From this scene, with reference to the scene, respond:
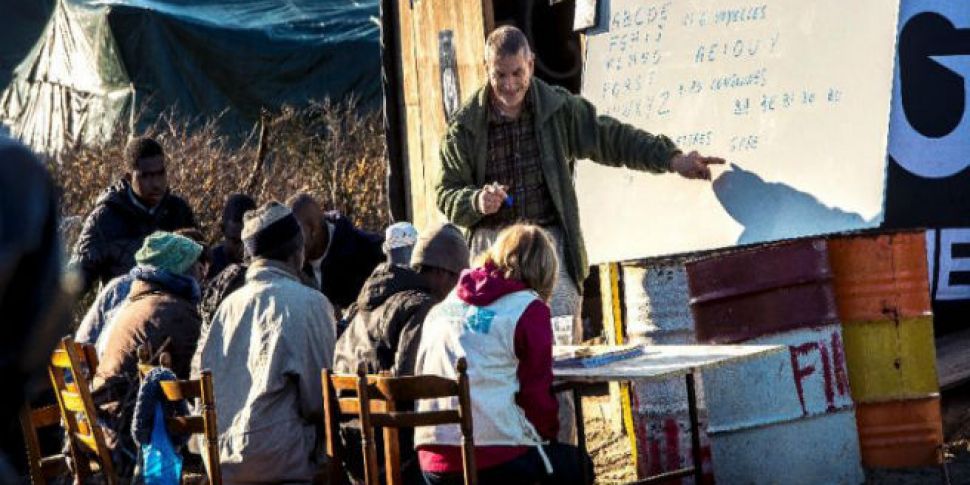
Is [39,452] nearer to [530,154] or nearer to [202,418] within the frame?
[202,418]

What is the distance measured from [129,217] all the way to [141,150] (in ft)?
1.12

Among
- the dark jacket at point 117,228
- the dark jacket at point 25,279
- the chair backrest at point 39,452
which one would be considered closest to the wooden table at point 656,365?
the chair backrest at point 39,452

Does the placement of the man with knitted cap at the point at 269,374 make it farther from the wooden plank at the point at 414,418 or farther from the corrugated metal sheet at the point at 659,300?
the corrugated metal sheet at the point at 659,300

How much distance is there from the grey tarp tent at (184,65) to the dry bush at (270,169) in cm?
259

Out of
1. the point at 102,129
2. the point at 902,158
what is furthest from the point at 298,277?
the point at 102,129

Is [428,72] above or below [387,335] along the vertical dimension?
above

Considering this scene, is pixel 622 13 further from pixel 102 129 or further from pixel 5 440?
pixel 102 129

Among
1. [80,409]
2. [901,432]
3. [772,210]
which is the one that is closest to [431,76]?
[772,210]

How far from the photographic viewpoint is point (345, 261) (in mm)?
8023

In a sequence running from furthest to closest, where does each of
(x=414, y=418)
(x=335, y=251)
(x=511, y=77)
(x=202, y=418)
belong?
(x=335, y=251) → (x=511, y=77) → (x=202, y=418) → (x=414, y=418)

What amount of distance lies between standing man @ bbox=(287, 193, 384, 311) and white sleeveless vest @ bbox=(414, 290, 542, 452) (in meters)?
2.62

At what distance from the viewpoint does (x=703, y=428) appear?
664cm

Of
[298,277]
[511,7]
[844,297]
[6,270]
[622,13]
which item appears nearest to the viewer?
[6,270]

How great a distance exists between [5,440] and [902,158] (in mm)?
6048
